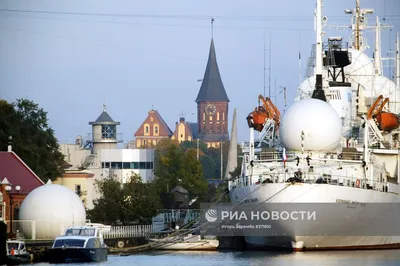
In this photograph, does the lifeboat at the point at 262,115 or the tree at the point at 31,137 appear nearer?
the lifeboat at the point at 262,115

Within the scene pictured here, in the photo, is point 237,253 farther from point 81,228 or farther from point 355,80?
point 355,80

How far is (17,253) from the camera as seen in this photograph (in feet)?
274

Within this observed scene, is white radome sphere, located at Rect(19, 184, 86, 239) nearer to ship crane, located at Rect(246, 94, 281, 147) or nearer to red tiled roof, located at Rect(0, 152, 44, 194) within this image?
red tiled roof, located at Rect(0, 152, 44, 194)

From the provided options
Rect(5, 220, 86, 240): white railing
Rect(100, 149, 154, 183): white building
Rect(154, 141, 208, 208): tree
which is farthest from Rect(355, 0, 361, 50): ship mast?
Rect(100, 149, 154, 183): white building

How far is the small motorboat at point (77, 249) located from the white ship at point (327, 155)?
1653 centimetres

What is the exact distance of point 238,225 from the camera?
106m

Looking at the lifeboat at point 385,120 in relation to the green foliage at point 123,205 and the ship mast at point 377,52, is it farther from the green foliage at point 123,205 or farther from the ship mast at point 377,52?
the green foliage at point 123,205

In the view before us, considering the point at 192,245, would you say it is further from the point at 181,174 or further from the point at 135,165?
the point at 135,165

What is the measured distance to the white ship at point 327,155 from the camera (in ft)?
323

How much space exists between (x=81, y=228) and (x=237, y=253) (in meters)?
16.8

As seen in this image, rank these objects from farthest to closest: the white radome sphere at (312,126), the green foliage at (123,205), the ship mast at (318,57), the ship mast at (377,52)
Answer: the ship mast at (377,52)
the green foliage at (123,205)
the ship mast at (318,57)
the white radome sphere at (312,126)

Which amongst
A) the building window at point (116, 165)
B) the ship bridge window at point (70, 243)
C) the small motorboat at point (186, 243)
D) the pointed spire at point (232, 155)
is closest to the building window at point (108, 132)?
the building window at point (116, 165)

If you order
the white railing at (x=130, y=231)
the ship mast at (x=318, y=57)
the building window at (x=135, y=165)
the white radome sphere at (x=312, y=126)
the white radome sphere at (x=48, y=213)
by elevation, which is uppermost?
the ship mast at (x=318, y=57)

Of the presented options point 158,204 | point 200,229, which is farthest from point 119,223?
point 200,229
